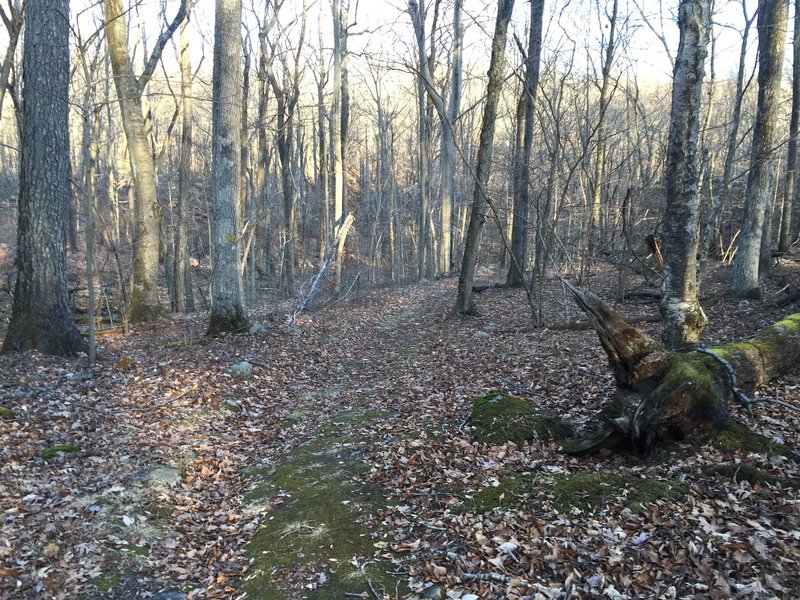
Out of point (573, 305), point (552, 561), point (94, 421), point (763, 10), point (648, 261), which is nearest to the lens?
point (552, 561)

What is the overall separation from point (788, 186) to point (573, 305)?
8.50 meters

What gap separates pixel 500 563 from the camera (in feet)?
12.3

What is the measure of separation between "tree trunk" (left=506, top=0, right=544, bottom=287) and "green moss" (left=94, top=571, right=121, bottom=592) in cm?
995

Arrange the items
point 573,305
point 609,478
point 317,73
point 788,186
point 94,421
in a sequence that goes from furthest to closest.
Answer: point 317,73
point 788,186
point 573,305
point 94,421
point 609,478

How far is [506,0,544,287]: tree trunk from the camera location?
1377cm

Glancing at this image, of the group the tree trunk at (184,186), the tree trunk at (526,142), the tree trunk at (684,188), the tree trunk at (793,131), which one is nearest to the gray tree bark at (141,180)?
the tree trunk at (184,186)

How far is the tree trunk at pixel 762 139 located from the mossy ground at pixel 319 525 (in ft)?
32.6

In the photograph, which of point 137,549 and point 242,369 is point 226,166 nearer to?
point 242,369

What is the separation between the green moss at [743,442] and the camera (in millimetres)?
4609

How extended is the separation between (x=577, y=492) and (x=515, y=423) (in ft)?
4.94

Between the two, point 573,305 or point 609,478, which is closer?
point 609,478

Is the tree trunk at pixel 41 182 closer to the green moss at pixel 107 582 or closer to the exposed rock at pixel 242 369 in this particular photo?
the exposed rock at pixel 242 369

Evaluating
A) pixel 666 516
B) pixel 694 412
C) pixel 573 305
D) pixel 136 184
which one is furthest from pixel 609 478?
pixel 136 184

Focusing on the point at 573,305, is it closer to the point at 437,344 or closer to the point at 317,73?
the point at 437,344
